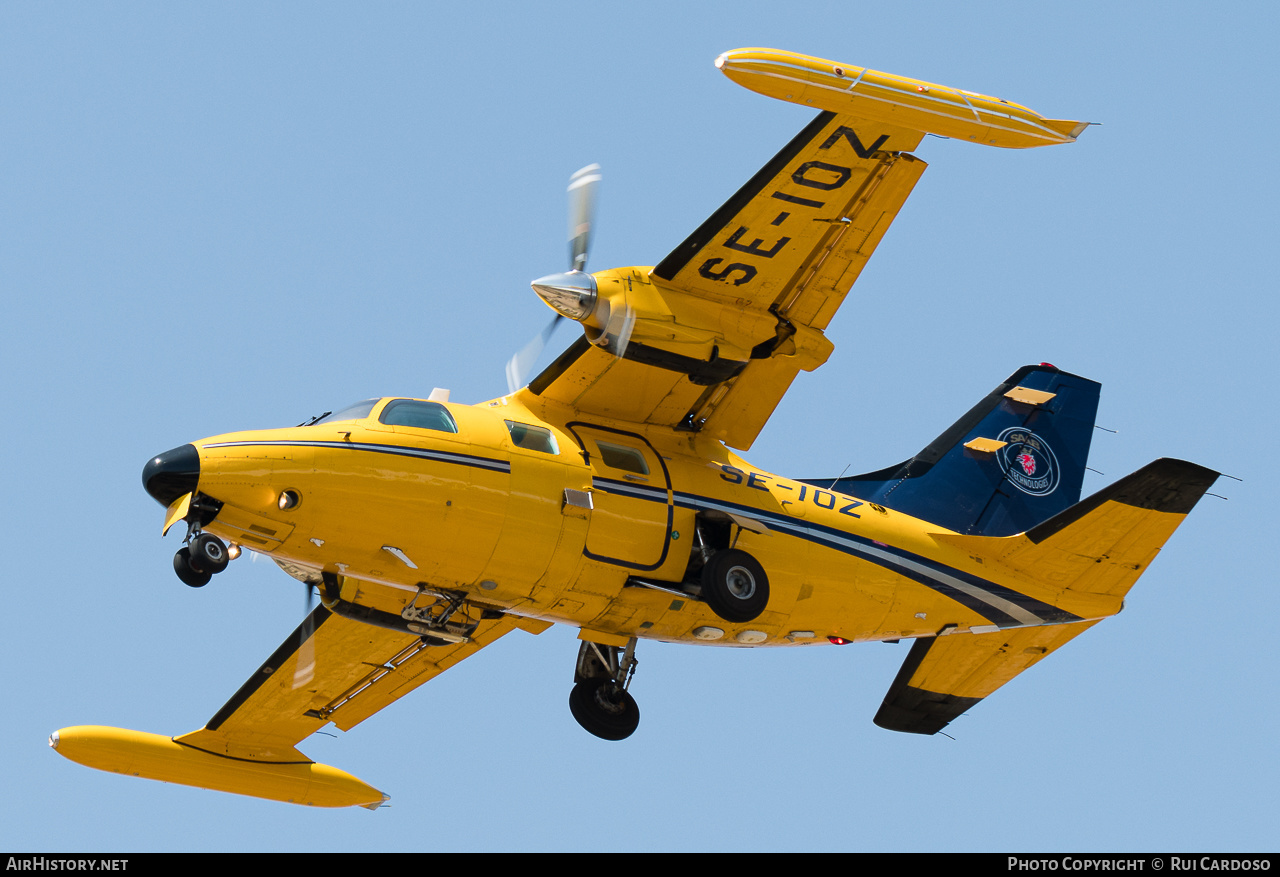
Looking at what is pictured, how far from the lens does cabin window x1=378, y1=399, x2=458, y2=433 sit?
16.1 meters

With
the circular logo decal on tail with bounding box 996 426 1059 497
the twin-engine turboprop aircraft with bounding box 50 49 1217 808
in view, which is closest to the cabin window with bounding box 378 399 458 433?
the twin-engine turboprop aircraft with bounding box 50 49 1217 808

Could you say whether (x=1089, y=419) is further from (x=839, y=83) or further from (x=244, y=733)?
(x=244, y=733)

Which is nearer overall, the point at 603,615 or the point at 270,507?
the point at 270,507

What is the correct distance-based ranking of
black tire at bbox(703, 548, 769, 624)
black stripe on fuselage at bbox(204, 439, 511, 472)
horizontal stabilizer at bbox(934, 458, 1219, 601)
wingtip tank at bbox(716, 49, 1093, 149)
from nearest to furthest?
wingtip tank at bbox(716, 49, 1093, 149), black stripe on fuselage at bbox(204, 439, 511, 472), black tire at bbox(703, 548, 769, 624), horizontal stabilizer at bbox(934, 458, 1219, 601)

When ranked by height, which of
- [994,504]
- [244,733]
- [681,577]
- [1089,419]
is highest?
[1089,419]

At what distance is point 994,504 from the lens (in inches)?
807

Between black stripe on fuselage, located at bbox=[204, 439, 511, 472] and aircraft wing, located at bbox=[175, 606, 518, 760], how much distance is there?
4.23m

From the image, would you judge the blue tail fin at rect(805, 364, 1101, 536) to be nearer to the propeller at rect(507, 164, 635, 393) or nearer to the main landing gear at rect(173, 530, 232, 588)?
the propeller at rect(507, 164, 635, 393)

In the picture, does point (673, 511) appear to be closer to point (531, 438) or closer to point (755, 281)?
point (531, 438)

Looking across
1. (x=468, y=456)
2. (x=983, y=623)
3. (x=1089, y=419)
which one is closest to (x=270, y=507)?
(x=468, y=456)

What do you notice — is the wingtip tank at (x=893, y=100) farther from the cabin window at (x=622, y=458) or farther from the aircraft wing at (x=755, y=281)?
the cabin window at (x=622, y=458)

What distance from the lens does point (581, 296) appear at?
1628 centimetres

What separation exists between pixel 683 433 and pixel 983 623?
470cm

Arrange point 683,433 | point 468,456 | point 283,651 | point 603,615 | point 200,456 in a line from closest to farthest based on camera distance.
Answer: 1. point 200,456
2. point 468,456
3. point 603,615
4. point 683,433
5. point 283,651
